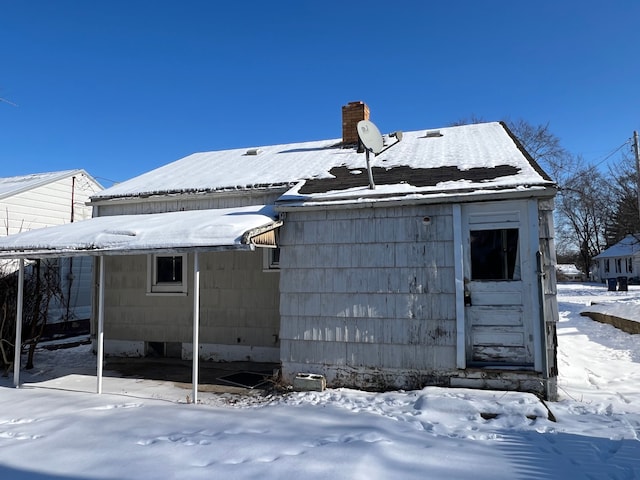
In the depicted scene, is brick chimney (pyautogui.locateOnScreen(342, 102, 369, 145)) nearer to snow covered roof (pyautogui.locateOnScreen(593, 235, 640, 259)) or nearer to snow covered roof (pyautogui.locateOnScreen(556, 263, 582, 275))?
snow covered roof (pyautogui.locateOnScreen(593, 235, 640, 259))

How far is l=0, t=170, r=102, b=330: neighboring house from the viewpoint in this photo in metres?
12.7

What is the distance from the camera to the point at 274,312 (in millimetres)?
8594

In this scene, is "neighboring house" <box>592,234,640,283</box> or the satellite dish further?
"neighboring house" <box>592,234,640,283</box>

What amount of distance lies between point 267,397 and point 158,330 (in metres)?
4.20

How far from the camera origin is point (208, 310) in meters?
9.06

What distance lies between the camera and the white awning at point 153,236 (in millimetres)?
6020

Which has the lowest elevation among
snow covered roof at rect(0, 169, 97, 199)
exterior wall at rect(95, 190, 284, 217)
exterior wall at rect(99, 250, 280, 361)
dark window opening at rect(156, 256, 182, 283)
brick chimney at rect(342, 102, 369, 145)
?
exterior wall at rect(99, 250, 280, 361)

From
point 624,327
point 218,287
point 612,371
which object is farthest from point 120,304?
point 624,327

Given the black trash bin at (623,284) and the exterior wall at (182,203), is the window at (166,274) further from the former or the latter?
the black trash bin at (623,284)

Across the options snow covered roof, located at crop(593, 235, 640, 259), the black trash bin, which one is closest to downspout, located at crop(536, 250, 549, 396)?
the black trash bin

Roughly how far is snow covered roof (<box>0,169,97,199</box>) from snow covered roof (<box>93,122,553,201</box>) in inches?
190

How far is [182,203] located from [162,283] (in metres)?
1.88

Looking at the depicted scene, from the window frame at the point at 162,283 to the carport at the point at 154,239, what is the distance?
158 cm

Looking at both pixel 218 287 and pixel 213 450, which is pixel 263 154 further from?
pixel 213 450
